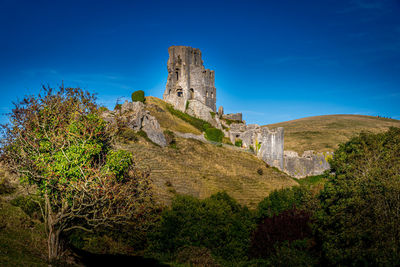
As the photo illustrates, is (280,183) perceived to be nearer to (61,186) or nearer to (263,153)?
(263,153)

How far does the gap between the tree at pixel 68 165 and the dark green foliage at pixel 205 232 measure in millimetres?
6505

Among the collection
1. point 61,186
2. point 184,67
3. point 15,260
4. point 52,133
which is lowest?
point 15,260

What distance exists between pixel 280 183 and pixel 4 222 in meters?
39.4

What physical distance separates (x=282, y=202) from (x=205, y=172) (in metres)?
20.0

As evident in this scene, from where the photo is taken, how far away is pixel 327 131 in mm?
104875

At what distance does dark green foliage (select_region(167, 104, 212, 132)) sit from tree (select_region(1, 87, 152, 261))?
145 feet

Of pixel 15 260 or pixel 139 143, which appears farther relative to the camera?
pixel 139 143

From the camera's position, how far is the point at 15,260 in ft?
40.8

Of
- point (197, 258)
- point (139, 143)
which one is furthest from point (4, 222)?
point (139, 143)

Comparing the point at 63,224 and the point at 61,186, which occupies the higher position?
the point at 61,186

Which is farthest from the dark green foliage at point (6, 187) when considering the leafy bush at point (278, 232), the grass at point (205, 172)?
the leafy bush at point (278, 232)

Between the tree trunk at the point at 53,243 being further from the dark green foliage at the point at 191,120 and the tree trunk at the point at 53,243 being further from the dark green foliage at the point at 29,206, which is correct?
the dark green foliage at the point at 191,120

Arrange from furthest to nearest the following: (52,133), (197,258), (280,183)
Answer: (280,183) → (197,258) → (52,133)

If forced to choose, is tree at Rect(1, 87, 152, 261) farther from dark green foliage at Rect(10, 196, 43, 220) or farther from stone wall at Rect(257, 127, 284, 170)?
stone wall at Rect(257, 127, 284, 170)
